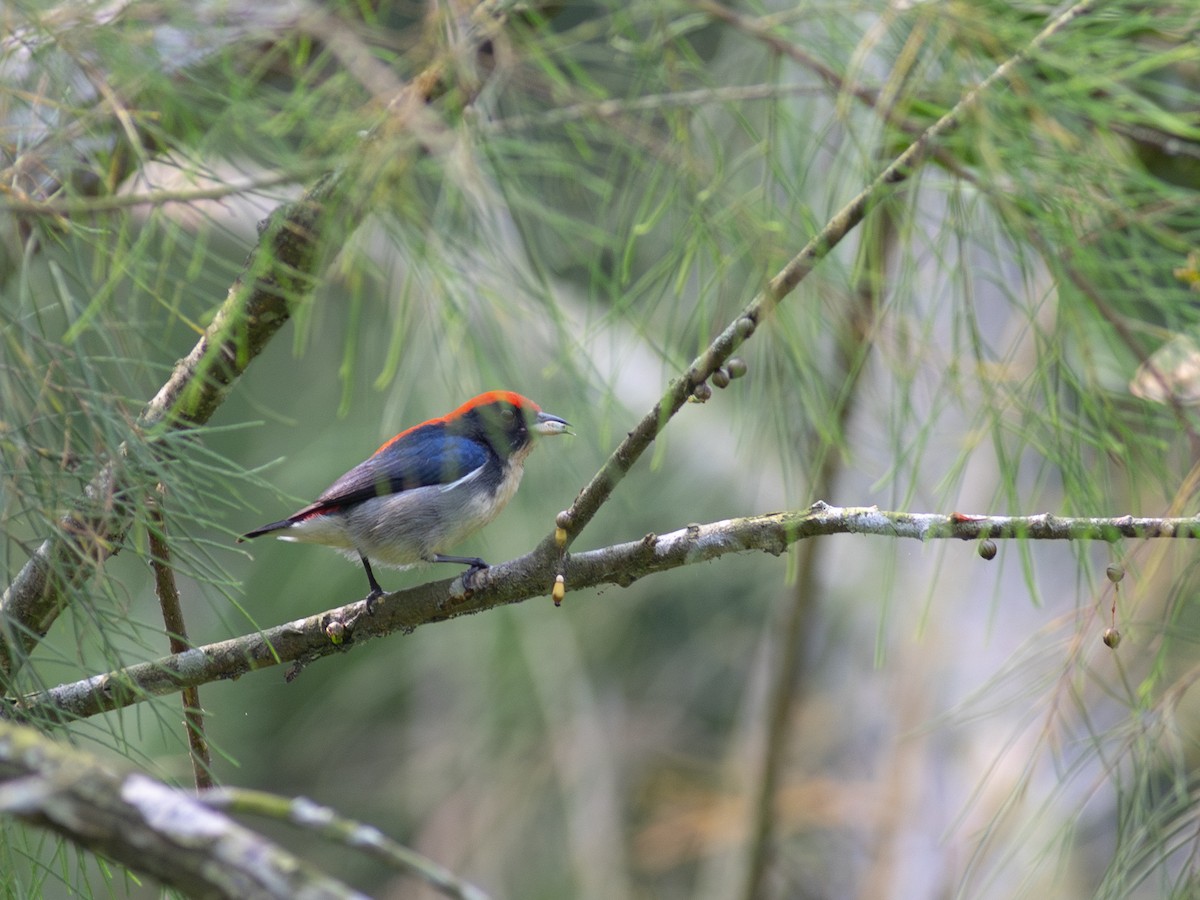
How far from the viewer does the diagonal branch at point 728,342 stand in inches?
73.2

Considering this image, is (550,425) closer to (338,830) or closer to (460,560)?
(460,560)

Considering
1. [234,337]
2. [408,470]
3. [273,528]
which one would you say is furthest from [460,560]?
[234,337]

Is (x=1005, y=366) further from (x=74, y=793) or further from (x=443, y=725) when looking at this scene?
(x=443, y=725)

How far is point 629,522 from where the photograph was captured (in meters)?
5.43

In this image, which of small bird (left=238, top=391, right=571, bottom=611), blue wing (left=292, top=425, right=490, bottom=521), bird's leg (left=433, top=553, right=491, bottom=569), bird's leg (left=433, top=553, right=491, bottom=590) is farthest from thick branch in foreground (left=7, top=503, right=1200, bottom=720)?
blue wing (left=292, top=425, right=490, bottom=521)

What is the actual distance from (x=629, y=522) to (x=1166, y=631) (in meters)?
3.54

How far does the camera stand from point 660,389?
4.14m

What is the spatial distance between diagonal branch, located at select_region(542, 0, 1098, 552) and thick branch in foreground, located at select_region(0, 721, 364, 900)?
37.2 inches

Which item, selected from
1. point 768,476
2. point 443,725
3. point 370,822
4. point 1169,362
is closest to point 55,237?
point 1169,362

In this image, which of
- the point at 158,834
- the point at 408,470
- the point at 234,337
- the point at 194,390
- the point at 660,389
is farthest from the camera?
the point at 660,389

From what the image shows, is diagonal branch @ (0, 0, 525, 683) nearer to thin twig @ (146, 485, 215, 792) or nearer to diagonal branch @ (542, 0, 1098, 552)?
thin twig @ (146, 485, 215, 792)

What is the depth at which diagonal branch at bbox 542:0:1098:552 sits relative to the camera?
1860 mm

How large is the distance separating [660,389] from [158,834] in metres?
3.25

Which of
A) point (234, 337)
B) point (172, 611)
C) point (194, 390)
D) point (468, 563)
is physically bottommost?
point (172, 611)
